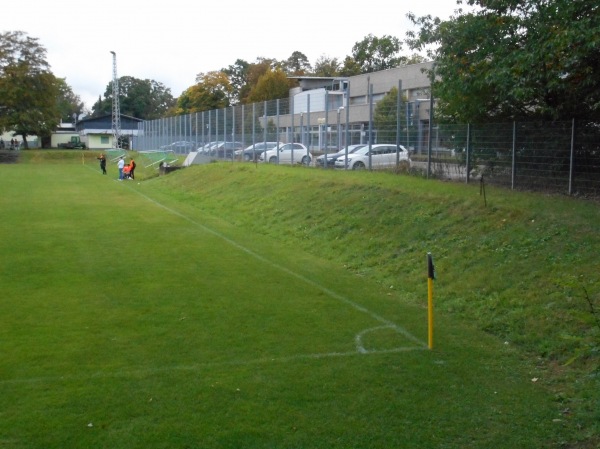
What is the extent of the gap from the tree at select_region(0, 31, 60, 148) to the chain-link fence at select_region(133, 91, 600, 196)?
1936 inches

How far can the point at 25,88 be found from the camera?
85312 millimetres

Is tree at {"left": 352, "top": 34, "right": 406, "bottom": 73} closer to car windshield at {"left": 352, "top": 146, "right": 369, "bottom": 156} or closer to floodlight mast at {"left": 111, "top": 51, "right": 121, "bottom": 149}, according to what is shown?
floodlight mast at {"left": 111, "top": 51, "right": 121, "bottom": 149}

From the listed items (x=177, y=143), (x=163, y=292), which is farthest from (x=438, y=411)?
(x=177, y=143)

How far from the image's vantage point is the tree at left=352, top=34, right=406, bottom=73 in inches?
3334

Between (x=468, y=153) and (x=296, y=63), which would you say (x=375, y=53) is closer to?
(x=296, y=63)

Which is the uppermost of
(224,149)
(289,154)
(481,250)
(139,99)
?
(139,99)

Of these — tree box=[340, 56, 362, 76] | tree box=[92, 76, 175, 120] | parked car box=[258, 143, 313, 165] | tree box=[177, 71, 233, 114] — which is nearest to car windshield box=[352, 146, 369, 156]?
A: parked car box=[258, 143, 313, 165]

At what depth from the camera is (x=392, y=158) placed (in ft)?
81.8

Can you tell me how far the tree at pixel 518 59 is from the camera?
1337 centimetres

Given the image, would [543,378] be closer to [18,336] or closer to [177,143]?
[18,336]

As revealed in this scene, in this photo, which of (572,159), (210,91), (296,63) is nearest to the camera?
(572,159)

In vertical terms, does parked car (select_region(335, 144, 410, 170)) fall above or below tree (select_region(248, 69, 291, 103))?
below

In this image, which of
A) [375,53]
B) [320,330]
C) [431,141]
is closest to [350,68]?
[375,53]

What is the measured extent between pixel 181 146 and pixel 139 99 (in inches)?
3782
